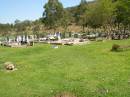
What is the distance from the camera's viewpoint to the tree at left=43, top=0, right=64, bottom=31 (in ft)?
296

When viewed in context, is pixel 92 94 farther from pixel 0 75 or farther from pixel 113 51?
pixel 113 51

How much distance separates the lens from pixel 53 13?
90375mm

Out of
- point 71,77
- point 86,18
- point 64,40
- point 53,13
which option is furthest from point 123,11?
point 71,77

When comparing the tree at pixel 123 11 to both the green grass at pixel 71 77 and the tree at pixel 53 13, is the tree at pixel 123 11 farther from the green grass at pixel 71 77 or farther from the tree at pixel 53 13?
the tree at pixel 53 13

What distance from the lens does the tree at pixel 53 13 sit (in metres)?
90.1

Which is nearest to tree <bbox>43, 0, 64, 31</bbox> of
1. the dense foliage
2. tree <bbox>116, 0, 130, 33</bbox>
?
the dense foliage

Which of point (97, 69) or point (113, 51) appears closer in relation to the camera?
point (97, 69)

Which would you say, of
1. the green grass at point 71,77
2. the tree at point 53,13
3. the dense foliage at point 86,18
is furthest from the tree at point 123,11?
the tree at point 53,13

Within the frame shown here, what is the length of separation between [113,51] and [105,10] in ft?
103

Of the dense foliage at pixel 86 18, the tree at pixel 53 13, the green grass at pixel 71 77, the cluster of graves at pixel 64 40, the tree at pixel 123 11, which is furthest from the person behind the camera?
the tree at pixel 53 13

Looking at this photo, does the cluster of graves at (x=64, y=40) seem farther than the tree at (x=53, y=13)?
No

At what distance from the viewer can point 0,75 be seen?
19484 mm

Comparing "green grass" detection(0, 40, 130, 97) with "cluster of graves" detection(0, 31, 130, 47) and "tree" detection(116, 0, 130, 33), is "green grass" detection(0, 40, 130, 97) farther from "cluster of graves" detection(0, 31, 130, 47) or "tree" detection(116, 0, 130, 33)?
"tree" detection(116, 0, 130, 33)

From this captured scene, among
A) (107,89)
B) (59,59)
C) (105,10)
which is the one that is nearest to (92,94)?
(107,89)
